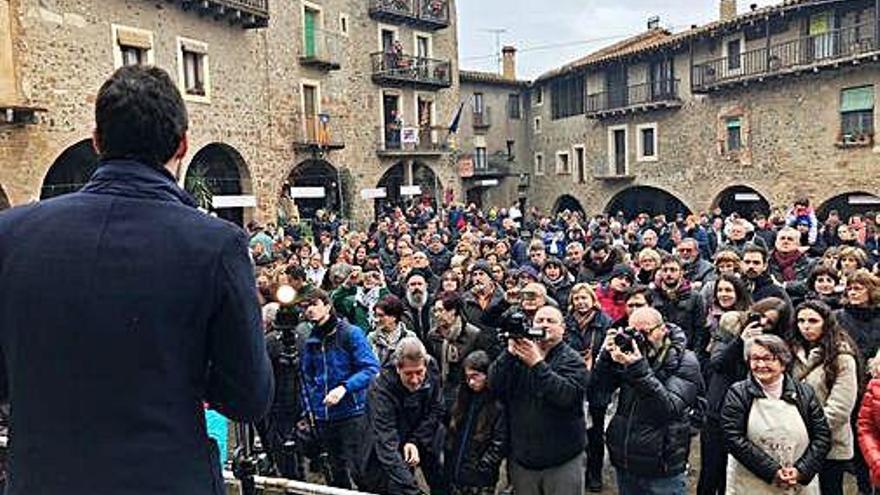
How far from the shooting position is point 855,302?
17.3ft

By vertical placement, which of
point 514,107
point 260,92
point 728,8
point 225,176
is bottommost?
point 225,176

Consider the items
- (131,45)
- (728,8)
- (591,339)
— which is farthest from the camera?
(728,8)

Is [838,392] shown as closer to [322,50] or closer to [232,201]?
[232,201]

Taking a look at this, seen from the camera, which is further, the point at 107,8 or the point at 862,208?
the point at 862,208

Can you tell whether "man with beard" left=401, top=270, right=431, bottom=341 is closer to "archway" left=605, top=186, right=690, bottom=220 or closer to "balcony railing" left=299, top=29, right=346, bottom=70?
"balcony railing" left=299, top=29, right=346, bottom=70

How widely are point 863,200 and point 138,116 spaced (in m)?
24.7

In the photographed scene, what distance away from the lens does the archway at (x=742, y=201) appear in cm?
2572

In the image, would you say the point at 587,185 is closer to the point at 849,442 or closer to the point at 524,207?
the point at 524,207

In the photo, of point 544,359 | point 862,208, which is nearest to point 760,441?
point 544,359

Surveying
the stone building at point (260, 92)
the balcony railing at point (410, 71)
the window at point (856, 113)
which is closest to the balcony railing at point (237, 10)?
the stone building at point (260, 92)

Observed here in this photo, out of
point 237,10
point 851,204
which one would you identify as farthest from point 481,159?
point 237,10

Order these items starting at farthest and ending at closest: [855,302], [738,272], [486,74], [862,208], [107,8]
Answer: [486,74]
[862,208]
[107,8]
[738,272]
[855,302]

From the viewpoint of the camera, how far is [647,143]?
2936 cm

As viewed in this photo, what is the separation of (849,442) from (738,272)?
2040mm
